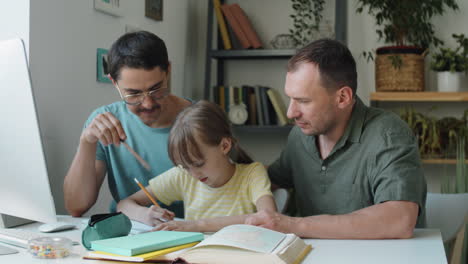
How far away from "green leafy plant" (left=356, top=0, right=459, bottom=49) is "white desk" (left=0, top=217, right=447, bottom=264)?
212 cm

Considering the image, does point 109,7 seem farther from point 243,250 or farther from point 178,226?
point 243,250

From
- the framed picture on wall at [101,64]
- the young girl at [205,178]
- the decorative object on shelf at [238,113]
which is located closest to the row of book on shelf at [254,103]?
the decorative object on shelf at [238,113]

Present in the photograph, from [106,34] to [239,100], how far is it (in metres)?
1.23

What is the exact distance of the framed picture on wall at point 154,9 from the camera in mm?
2918

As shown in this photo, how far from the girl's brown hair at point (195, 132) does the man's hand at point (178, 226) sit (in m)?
0.22

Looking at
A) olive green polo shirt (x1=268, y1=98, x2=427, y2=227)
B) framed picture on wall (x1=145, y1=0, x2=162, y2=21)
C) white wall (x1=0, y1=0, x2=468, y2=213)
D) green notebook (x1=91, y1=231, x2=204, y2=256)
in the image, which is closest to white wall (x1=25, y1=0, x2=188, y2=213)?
white wall (x1=0, y1=0, x2=468, y2=213)

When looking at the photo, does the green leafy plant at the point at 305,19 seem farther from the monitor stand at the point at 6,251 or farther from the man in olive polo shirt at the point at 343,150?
the monitor stand at the point at 6,251

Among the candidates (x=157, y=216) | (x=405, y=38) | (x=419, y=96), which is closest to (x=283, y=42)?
(x=405, y=38)

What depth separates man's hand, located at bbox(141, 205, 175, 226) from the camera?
1.54m

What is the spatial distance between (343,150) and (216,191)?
403 mm

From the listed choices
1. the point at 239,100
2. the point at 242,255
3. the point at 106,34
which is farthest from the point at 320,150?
the point at 239,100

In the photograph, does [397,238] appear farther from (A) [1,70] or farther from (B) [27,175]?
(A) [1,70]

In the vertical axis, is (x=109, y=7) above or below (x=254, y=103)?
above

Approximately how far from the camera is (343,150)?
1732 millimetres
